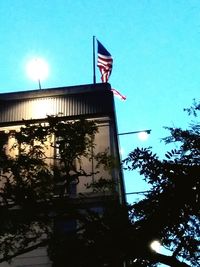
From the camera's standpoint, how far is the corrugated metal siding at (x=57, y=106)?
93.6ft

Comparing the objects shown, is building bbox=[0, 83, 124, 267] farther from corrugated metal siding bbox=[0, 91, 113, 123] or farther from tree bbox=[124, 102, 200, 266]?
tree bbox=[124, 102, 200, 266]

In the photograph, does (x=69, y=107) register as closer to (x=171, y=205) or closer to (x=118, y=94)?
(x=118, y=94)

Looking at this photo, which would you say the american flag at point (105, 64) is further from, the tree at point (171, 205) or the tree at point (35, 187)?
the tree at point (171, 205)

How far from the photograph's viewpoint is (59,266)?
13.1 meters

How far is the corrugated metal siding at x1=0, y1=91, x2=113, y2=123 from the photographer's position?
93.6 feet

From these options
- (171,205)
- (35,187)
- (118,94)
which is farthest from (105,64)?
(171,205)

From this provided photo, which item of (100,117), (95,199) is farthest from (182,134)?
(100,117)

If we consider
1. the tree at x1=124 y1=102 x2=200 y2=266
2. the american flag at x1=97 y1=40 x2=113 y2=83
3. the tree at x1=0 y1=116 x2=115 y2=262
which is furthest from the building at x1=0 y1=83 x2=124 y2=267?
the tree at x1=124 y1=102 x2=200 y2=266

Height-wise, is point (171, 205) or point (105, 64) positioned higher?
point (105, 64)

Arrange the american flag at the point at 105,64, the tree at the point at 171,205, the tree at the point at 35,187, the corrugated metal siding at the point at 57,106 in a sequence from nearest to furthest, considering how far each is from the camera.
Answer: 1. the tree at the point at 171,205
2. the tree at the point at 35,187
3. the corrugated metal siding at the point at 57,106
4. the american flag at the point at 105,64

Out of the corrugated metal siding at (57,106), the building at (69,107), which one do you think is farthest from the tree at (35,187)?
the corrugated metal siding at (57,106)

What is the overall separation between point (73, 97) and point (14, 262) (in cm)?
1055

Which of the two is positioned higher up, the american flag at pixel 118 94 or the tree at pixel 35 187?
the american flag at pixel 118 94

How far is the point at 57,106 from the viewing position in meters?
29.1
